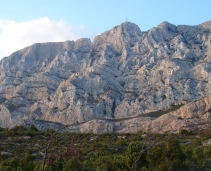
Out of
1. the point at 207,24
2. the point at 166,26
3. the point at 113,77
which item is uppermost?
the point at 166,26

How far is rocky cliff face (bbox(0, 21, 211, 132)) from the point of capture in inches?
2985

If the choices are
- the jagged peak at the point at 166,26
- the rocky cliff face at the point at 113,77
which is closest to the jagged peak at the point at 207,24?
the rocky cliff face at the point at 113,77

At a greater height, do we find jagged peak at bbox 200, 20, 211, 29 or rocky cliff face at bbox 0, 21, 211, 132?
jagged peak at bbox 200, 20, 211, 29

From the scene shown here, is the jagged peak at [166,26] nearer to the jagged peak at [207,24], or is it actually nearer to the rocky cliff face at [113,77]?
the rocky cliff face at [113,77]

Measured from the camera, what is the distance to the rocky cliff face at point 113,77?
75.8 metres

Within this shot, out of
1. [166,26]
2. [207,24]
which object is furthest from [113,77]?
[207,24]

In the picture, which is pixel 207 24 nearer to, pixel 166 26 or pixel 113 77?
pixel 166 26

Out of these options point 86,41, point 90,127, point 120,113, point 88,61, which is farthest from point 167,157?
point 86,41

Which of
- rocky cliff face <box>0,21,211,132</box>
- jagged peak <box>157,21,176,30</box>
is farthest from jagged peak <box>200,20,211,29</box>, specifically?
jagged peak <box>157,21,176,30</box>

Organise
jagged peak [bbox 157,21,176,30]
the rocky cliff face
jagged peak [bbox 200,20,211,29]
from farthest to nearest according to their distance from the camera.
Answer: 1. jagged peak [bbox 157,21,176,30]
2. jagged peak [bbox 200,20,211,29]
3. the rocky cliff face

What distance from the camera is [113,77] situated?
89.4 m

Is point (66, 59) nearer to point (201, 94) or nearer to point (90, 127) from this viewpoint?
point (90, 127)

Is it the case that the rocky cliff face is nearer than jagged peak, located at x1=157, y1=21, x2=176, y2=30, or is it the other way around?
the rocky cliff face

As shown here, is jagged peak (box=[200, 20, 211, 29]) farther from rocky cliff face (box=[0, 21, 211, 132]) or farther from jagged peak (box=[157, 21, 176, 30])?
jagged peak (box=[157, 21, 176, 30])
